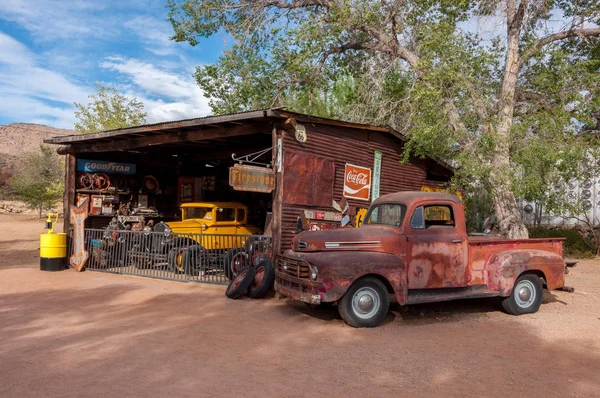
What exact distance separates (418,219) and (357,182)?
407 cm

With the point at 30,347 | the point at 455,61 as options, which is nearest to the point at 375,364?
the point at 30,347

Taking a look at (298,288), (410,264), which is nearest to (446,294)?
(410,264)

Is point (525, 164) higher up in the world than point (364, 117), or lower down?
lower down

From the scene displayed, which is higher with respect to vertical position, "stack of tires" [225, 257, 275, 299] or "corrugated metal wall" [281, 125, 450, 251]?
"corrugated metal wall" [281, 125, 450, 251]

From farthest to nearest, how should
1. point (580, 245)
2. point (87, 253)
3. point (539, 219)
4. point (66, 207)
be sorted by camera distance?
1. point (539, 219)
2. point (580, 245)
3. point (66, 207)
4. point (87, 253)

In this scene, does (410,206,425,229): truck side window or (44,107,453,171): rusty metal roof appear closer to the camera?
(410,206,425,229): truck side window

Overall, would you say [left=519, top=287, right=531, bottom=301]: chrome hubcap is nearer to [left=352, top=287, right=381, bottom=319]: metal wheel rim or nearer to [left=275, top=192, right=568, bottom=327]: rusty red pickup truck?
[left=275, top=192, right=568, bottom=327]: rusty red pickup truck

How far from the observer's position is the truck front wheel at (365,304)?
6449mm

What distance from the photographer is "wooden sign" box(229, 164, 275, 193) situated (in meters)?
8.54

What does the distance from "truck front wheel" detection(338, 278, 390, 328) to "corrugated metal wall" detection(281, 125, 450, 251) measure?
2889 mm

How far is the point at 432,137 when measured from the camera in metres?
11.2

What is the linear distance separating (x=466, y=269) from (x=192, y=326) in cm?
416


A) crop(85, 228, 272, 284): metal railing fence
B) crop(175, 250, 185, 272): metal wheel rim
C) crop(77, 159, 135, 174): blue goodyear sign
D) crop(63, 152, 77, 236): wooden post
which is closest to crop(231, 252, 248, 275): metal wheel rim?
crop(85, 228, 272, 284): metal railing fence

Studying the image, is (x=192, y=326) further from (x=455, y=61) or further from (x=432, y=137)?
(x=455, y=61)
